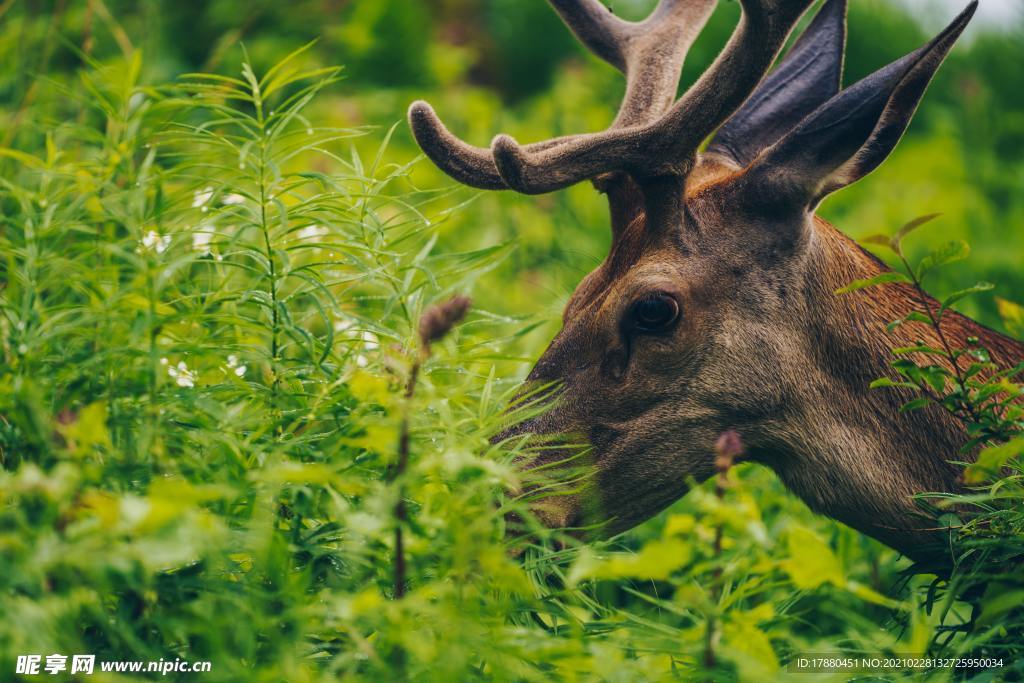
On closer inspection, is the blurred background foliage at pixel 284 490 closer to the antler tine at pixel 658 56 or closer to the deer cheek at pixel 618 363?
the deer cheek at pixel 618 363

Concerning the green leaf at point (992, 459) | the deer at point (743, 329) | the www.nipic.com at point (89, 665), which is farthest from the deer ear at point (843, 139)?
the www.nipic.com at point (89, 665)

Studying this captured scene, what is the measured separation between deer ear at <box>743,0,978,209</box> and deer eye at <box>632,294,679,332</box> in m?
0.43

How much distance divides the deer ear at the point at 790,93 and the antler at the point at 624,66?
0.26 m

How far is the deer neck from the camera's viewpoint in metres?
2.84

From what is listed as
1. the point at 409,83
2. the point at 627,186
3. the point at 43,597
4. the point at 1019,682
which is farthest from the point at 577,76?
the point at 43,597

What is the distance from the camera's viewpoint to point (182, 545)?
1.63 m

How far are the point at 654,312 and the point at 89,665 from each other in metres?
1.69

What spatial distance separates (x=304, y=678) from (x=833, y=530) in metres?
2.30

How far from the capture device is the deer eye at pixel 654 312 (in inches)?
113

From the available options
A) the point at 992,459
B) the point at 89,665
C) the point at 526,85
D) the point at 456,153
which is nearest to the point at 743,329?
the point at 992,459

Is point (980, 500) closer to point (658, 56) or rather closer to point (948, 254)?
point (948, 254)

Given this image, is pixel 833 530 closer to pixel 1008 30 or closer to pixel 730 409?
pixel 730 409

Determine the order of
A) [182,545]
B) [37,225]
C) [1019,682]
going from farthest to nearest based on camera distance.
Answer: [37,225] < [1019,682] < [182,545]

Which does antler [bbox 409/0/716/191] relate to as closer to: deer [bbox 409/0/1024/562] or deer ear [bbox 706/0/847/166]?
deer [bbox 409/0/1024/562]
